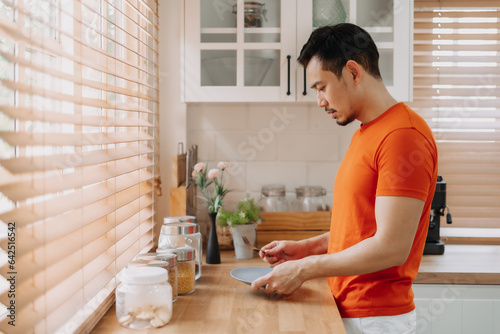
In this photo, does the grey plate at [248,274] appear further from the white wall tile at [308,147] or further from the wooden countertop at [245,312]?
the white wall tile at [308,147]

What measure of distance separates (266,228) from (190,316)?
99cm

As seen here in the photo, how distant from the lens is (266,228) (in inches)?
93.5

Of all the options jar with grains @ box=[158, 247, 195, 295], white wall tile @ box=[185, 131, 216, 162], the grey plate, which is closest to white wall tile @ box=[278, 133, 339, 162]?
white wall tile @ box=[185, 131, 216, 162]

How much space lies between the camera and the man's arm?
1364mm

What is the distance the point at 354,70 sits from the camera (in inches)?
61.1

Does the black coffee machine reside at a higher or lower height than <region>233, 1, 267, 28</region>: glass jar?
lower

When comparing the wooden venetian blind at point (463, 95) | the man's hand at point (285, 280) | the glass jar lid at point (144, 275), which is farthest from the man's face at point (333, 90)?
the wooden venetian blind at point (463, 95)

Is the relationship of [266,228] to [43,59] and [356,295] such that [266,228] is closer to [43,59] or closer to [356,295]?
[356,295]

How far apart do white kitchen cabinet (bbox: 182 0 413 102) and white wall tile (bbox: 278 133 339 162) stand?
41cm

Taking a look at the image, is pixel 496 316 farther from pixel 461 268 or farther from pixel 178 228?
pixel 178 228

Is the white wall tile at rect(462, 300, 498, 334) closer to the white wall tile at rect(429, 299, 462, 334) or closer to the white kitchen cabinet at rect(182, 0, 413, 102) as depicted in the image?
the white wall tile at rect(429, 299, 462, 334)

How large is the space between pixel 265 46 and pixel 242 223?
0.78 m

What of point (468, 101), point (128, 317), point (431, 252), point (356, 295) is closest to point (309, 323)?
point (356, 295)

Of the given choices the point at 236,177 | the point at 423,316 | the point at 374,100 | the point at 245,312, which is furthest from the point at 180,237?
the point at 423,316
